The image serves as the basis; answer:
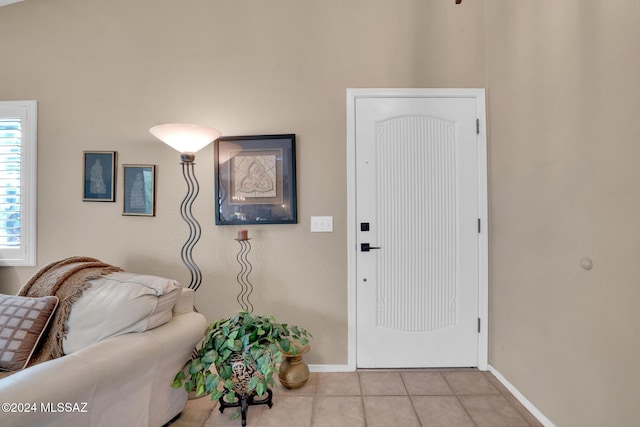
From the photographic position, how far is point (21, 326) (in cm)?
125

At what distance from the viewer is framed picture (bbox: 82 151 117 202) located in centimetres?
205

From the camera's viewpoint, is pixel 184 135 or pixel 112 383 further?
pixel 184 135

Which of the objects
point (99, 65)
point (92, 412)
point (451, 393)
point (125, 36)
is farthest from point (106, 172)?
point (451, 393)

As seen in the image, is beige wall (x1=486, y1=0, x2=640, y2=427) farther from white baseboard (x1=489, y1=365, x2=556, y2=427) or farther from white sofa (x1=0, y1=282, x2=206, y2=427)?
white sofa (x1=0, y1=282, x2=206, y2=427)

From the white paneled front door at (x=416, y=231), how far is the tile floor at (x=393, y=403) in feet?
0.46

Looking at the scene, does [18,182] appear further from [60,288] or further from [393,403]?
[393,403]

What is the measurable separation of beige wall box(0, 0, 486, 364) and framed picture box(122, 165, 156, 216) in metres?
0.06

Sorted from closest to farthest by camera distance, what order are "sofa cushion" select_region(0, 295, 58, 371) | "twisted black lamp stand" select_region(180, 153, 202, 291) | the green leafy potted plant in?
1. "sofa cushion" select_region(0, 295, 58, 371)
2. the green leafy potted plant
3. "twisted black lamp stand" select_region(180, 153, 202, 291)

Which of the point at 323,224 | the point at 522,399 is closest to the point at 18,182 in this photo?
the point at 323,224

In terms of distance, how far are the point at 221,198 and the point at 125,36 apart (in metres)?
1.48

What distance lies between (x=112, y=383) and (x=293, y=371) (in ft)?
3.30

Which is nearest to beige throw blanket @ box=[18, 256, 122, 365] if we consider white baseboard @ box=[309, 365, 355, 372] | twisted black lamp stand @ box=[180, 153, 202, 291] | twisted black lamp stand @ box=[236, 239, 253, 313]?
twisted black lamp stand @ box=[180, 153, 202, 291]

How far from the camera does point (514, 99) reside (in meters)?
1.74

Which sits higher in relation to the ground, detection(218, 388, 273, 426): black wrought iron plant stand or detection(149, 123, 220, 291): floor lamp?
detection(149, 123, 220, 291): floor lamp
